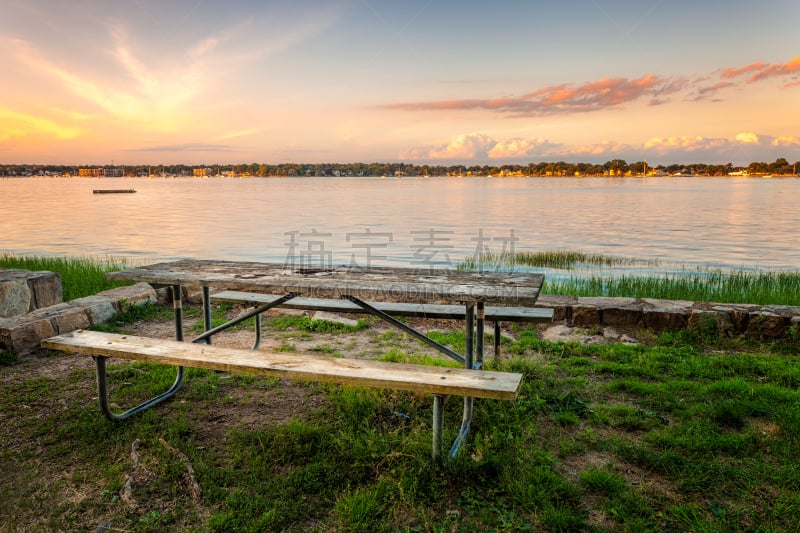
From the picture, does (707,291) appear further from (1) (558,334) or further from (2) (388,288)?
(2) (388,288)

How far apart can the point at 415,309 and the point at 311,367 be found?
1.72 m

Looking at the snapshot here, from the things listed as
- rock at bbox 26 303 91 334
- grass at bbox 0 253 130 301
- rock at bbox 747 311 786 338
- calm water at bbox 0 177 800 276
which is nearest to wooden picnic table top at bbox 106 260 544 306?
rock at bbox 26 303 91 334

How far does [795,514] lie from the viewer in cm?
246

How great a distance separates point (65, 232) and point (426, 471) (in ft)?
83.7

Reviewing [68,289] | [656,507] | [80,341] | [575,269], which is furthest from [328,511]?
[575,269]

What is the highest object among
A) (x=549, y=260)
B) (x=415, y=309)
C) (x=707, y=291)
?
(x=415, y=309)

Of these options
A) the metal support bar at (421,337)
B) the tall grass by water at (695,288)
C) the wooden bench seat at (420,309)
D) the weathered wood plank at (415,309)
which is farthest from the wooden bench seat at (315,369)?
the tall grass by water at (695,288)

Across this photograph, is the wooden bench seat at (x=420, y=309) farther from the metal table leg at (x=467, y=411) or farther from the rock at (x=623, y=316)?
the rock at (x=623, y=316)

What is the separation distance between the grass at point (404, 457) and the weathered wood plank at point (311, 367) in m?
0.46

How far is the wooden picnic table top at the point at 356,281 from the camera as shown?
307 cm

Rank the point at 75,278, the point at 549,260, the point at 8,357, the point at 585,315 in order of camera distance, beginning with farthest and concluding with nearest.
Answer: the point at 549,260, the point at 75,278, the point at 585,315, the point at 8,357

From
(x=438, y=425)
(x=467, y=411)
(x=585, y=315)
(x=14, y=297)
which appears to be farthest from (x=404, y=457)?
(x=14, y=297)

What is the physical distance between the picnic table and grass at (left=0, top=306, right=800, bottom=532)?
0.30 meters

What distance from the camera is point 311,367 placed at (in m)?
2.96
